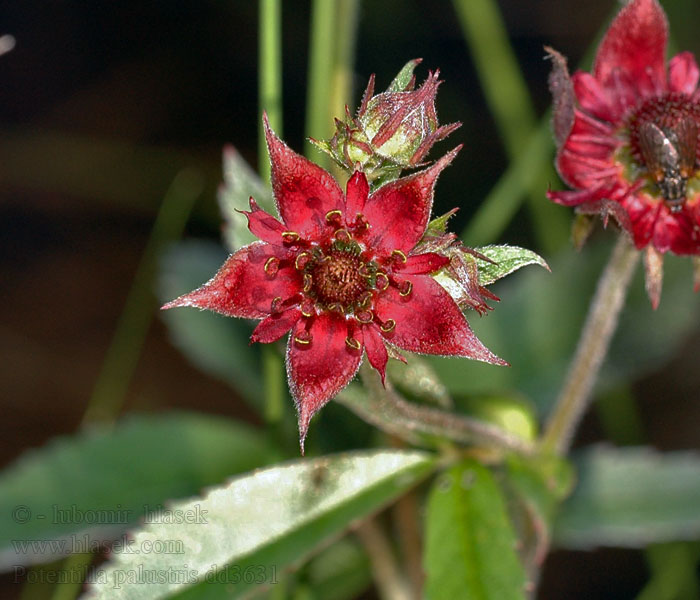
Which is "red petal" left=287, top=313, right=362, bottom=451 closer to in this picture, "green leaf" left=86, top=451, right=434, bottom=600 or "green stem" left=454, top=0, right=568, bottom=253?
"green leaf" left=86, top=451, right=434, bottom=600

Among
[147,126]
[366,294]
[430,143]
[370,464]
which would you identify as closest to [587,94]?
[430,143]

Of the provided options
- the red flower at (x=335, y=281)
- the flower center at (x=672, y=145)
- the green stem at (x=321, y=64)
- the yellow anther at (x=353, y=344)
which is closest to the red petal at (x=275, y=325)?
the red flower at (x=335, y=281)

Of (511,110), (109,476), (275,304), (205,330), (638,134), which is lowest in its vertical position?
(109,476)

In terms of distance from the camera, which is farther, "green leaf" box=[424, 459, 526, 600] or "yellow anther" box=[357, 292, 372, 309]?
"green leaf" box=[424, 459, 526, 600]

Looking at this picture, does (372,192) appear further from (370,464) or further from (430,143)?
(370,464)

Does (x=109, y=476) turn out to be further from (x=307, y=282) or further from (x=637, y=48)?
(x=637, y=48)

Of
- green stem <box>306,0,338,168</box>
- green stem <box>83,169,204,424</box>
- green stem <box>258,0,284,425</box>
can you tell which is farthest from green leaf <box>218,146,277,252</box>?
green stem <box>83,169,204,424</box>

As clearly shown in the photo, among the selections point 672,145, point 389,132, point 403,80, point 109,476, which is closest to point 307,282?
point 389,132
